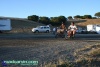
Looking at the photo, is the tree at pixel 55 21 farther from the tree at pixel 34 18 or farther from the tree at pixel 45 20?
the tree at pixel 34 18

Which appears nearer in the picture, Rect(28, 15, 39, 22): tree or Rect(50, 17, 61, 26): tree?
Rect(50, 17, 61, 26): tree

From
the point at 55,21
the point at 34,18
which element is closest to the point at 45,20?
the point at 55,21

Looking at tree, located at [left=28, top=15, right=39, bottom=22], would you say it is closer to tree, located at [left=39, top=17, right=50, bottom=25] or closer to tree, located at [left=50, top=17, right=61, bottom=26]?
tree, located at [left=39, top=17, right=50, bottom=25]

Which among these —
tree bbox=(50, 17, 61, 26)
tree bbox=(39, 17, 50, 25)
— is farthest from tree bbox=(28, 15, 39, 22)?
tree bbox=(50, 17, 61, 26)

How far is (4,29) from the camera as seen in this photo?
213ft

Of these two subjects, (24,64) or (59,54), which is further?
(59,54)

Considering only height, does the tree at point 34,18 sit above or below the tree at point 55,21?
above

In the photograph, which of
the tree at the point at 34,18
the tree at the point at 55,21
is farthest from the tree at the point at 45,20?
the tree at the point at 34,18

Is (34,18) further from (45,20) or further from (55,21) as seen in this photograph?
(55,21)

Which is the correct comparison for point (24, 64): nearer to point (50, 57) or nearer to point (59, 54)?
point (50, 57)

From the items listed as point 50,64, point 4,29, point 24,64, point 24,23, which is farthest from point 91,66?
point 24,23

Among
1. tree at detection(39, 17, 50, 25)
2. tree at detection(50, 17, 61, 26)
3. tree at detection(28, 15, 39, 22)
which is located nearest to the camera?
tree at detection(50, 17, 61, 26)

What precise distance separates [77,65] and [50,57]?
178 centimetres

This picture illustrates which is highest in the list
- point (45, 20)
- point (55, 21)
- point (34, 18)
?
point (34, 18)
